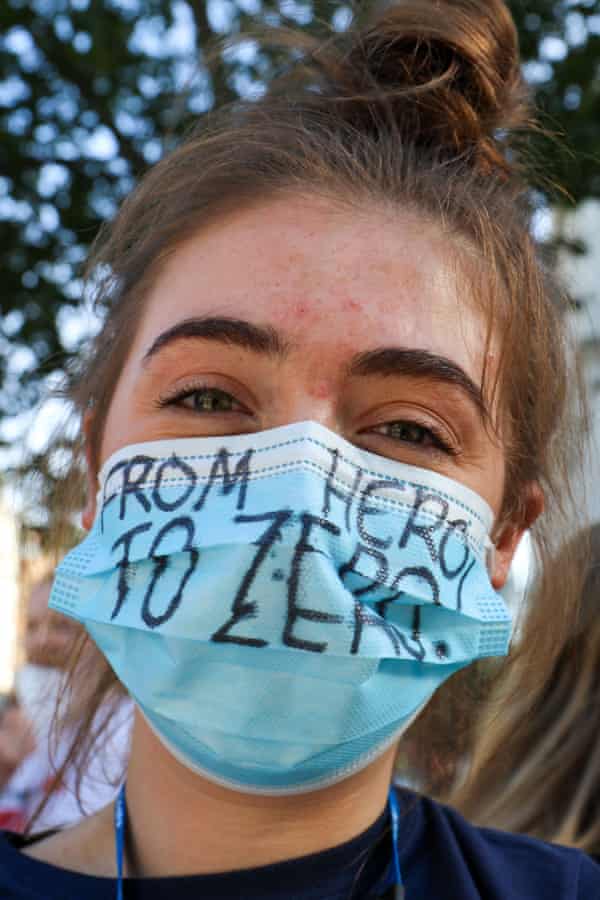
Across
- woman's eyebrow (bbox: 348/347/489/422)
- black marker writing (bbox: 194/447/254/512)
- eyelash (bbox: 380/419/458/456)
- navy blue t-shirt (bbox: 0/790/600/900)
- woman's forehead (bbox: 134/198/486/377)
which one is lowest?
navy blue t-shirt (bbox: 0/790/600/900)

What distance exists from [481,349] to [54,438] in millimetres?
1213

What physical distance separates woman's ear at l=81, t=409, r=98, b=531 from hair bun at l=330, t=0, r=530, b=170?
872mm

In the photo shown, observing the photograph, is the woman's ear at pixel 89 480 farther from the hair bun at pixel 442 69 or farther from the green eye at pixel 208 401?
the hair bun at pixel 442 69

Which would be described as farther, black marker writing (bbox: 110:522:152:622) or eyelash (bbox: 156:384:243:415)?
eyelash (bbox: 156:384:243:415)

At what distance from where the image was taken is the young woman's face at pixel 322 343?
5.24 feet

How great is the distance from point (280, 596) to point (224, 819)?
43 cm

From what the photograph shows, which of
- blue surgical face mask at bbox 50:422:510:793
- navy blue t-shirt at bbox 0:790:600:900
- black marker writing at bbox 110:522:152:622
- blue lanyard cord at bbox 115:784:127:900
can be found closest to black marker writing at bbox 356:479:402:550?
blue surgical face mask at bbox 50:422:510:793

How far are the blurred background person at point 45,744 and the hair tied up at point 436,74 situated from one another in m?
1.37

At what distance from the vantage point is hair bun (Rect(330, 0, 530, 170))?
6.66ft

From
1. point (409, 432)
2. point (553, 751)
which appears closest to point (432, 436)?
point (409, 432)

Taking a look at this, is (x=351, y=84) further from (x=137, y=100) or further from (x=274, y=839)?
(x=137, y=100)

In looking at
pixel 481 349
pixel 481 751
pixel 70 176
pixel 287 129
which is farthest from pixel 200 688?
pixel 70 176

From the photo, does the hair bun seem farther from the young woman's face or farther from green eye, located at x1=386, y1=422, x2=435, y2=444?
green eye, located at x1=386, y1=422, x2=435, y2=444

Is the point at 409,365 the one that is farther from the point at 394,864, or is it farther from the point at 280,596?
the point at 394,864
